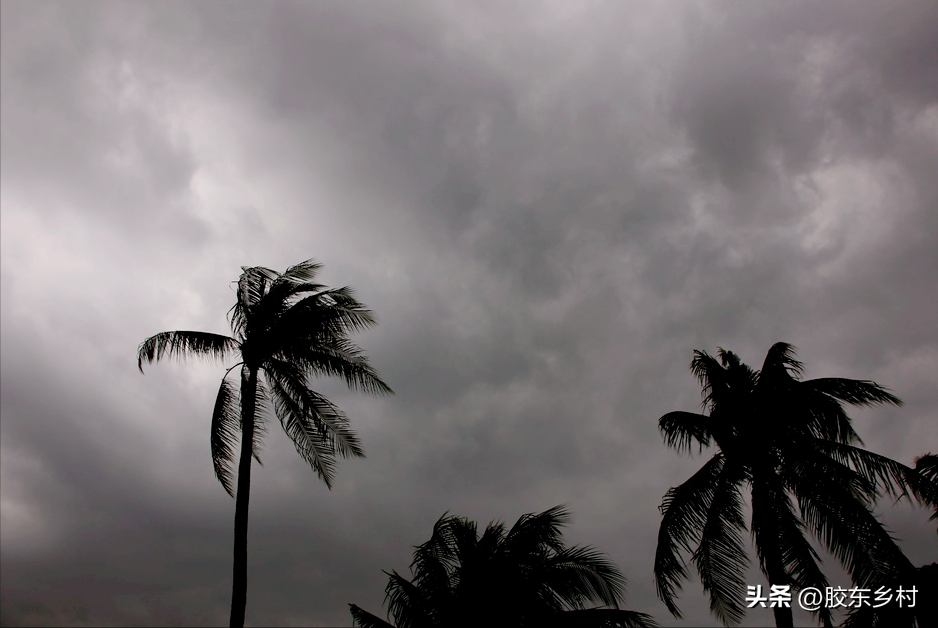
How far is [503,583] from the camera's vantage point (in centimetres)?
1566

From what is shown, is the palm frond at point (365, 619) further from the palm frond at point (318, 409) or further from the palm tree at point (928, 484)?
the palm tree at point (928, 484)

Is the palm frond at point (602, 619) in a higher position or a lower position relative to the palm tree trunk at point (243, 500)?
lower

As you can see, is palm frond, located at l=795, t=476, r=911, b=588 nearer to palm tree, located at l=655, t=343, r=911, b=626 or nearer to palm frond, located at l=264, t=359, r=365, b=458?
palm tree, located at l=655, t=343, r=911, b=626

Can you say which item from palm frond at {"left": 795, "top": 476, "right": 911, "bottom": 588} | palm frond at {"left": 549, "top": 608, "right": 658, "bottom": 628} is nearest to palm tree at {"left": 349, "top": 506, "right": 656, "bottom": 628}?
palm frond at {"left": 549, "top": 608, "right": 658, "bottom": 628}

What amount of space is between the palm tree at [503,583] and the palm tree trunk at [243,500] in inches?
165

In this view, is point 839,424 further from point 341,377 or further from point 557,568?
point 341,377

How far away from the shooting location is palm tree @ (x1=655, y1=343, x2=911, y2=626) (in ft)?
47.2

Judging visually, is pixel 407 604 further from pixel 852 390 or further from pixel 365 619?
pixel 852 390

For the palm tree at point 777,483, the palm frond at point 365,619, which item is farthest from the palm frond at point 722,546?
the palm frond at point 365,619

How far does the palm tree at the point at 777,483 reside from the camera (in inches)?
567

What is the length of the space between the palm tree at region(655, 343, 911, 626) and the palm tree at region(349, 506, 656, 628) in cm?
188

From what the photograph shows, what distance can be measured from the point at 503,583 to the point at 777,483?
7.58 m

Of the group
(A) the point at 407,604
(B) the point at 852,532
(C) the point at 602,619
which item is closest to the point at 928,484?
(B) the point at 852,532

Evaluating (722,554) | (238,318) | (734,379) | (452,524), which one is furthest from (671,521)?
(238,318)
